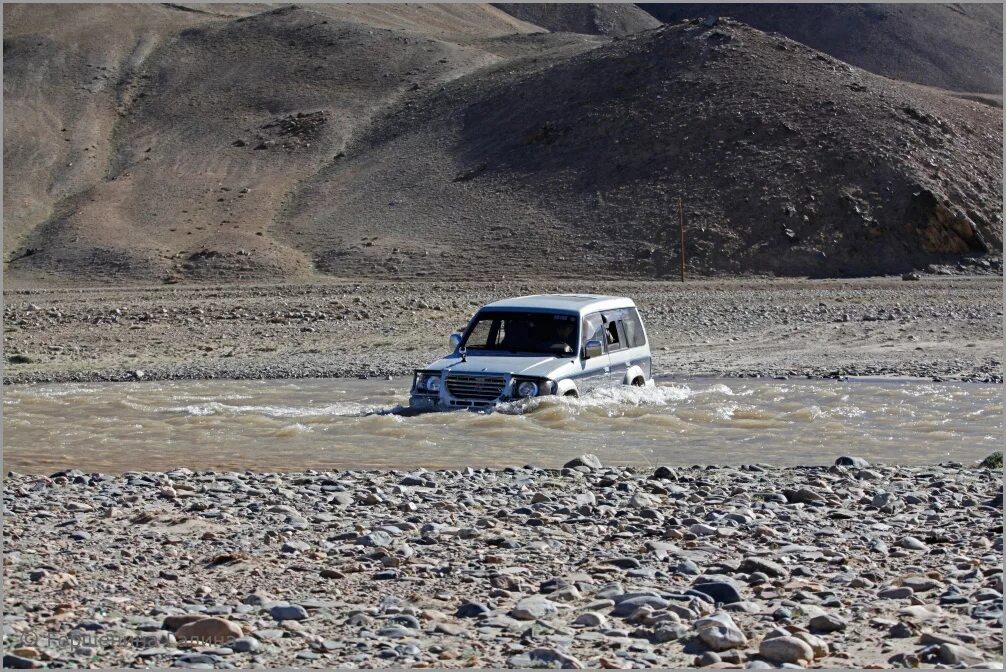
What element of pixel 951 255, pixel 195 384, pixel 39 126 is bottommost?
pixel 195 384

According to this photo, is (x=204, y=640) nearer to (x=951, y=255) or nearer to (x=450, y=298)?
(x=450, y=298)

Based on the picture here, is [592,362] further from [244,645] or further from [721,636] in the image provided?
[244,645]

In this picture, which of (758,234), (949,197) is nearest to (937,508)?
(758,234)

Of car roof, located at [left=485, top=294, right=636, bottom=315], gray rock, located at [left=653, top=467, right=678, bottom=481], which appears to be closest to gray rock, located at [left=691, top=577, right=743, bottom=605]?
gray rock, located at [left=653, top=467, right=678, bottom=481]

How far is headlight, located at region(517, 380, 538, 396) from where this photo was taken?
1304 centimetres

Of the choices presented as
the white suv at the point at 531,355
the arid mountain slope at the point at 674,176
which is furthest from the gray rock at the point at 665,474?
the arid mountain slope at the point at 674,176

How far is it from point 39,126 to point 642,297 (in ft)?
153

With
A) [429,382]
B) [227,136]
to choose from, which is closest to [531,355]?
[429,382]

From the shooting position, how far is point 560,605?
20.3 ft

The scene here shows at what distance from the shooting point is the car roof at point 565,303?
46.1 feet

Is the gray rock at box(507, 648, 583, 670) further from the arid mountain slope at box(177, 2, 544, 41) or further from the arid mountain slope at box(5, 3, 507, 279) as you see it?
the arid mountain slope at box(177, 2, 544, 41)

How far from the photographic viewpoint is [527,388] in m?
13.1

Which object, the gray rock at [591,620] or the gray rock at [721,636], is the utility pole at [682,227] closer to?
the gray rock at [591,620]

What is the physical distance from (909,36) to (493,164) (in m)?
73.1
